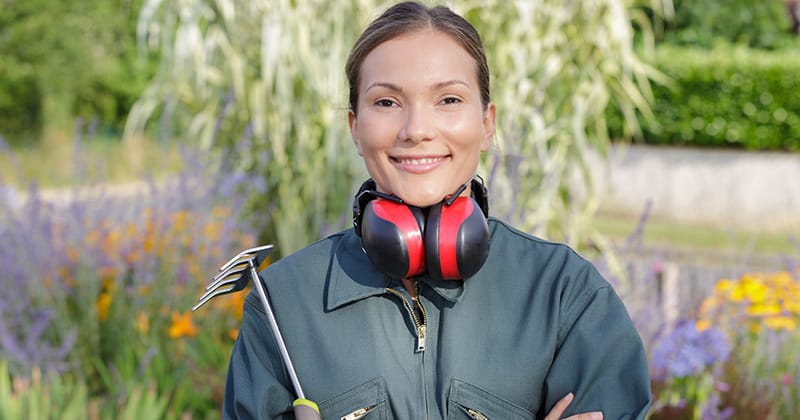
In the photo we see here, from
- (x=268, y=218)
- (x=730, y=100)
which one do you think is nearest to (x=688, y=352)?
(x=268, y=218)

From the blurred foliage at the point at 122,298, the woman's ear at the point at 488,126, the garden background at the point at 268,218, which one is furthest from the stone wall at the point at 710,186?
the woman's ear at the point at 488,126

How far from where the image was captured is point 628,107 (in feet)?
15.1

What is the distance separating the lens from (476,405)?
4.47ft

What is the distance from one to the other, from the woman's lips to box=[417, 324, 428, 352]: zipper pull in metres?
0.25

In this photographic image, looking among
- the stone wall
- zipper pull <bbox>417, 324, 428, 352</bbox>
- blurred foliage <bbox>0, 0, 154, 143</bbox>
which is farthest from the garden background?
blurred foliage <bbox>0, 0, 154, 143</bbox>

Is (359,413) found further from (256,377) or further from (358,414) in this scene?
(256,377)

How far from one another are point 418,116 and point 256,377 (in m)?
0.49

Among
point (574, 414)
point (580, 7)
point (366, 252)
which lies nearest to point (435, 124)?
point (366, 252)

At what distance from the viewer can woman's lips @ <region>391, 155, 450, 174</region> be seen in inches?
55.8

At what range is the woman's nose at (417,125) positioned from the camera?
139 centimetres

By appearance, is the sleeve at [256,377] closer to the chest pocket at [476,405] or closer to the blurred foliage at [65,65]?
the chest pocket at [476,405]

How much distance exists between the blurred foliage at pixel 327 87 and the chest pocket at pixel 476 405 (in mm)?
2558

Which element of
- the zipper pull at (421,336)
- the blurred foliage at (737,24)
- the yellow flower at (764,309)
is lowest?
the yellow flower at (764,309)

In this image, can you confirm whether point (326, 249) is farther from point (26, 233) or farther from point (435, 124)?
point (26, 233)
